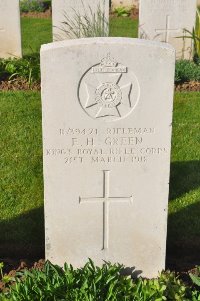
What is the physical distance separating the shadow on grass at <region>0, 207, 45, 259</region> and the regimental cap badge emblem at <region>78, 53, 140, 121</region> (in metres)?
1.50

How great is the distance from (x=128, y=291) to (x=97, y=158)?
2.99 feet

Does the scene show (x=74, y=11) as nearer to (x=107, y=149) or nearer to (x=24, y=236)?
(x=24, y=236)

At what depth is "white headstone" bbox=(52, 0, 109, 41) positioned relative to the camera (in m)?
8.98

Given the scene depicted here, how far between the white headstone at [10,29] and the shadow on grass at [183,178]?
4625mm

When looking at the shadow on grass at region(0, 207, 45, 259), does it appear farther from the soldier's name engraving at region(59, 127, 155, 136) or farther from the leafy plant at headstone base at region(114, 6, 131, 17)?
the leafy plant at headstone base at region(114, 6, 131, 17)

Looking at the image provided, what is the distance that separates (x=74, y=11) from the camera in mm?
9062

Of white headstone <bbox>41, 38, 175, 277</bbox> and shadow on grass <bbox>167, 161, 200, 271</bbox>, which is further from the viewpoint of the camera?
shadow on grass <bbox>167, 161, 200, 271</bbox>

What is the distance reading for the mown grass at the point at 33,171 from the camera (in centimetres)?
483

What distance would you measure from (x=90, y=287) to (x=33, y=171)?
2440 millimetres

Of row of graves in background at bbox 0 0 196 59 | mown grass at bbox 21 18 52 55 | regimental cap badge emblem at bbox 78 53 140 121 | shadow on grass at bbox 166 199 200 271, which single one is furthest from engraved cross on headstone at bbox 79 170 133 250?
mown grass at bbox 21 18 52 55

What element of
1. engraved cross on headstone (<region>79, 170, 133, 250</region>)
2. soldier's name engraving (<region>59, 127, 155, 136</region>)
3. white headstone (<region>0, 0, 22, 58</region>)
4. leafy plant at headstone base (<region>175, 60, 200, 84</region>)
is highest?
white headstone (<region>0, 0, 22, 58</region>)

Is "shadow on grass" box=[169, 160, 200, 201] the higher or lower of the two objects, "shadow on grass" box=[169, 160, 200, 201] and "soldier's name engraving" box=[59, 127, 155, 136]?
the lower

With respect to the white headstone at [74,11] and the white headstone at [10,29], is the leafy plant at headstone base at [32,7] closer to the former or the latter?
the white headstone at [10,29]

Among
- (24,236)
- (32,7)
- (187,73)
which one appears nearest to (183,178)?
(24,236)
